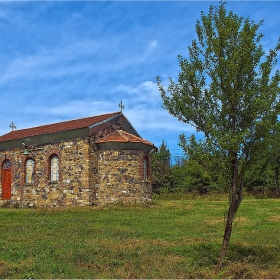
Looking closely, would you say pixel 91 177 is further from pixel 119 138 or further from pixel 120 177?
pixel 119 138

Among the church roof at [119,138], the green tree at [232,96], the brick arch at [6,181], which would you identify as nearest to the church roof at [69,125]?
the church roof at [119,138]

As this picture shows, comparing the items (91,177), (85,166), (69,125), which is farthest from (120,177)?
(69,125)

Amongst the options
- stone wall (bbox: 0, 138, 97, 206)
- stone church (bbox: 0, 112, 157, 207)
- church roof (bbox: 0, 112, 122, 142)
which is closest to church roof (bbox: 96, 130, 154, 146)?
stone church (bbox: 0, 112, 157, 207)

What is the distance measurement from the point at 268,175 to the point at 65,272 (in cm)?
2949

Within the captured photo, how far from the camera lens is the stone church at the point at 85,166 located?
21344 mm

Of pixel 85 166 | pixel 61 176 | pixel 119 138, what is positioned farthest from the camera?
pixel 61 176

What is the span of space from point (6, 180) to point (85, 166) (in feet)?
23.1

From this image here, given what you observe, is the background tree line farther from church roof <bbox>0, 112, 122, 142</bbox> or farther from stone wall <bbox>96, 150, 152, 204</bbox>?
church roof <bbox>0, 112, 122, 142</bbox>

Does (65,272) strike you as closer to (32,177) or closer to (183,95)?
(183,95)

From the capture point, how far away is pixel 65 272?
329 inches

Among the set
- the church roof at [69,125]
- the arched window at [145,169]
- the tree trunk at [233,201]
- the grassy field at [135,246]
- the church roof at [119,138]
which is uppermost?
the church roof at [69,125]

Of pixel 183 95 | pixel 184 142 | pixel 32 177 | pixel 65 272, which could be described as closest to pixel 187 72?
pixel 183 95

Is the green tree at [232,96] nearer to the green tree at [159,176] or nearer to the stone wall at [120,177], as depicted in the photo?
the stone wall at [120,177]

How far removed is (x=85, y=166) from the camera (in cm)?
2130
